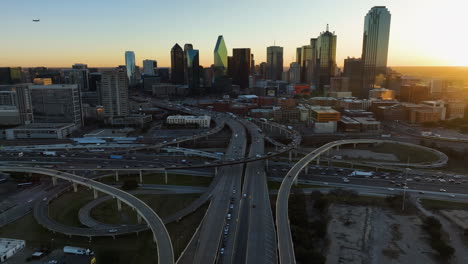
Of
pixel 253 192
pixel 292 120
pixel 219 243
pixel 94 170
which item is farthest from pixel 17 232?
pixel 292 120

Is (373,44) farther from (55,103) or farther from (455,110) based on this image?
(55,103)

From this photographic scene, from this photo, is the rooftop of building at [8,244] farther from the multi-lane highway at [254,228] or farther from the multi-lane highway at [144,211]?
the multi-lane highway at [254,228]

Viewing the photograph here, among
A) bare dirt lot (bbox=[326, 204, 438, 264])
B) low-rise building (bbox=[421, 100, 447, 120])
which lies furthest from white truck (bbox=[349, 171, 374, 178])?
low-rise building (bbox=[421, 100, 447, 120])

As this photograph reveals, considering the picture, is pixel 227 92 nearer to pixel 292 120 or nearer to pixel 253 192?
pixel 292 120

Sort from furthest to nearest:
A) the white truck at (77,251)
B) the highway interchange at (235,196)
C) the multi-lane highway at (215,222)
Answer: the white truck at (77,251) < the highway interchange at (235,196) < the multi-lane highway at (215,222)

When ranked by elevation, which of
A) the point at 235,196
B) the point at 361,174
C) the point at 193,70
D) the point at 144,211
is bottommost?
the point at 361,174

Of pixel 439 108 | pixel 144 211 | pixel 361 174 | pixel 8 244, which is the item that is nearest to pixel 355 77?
pixel 439 108

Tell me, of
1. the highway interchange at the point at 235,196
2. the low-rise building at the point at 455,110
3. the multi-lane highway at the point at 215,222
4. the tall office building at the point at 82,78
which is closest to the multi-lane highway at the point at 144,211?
the highway interchange at the point at 235,196
